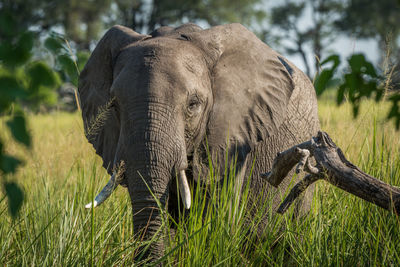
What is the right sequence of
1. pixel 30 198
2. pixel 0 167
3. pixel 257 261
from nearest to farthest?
pixel 0 167
pixel 257 261
pixel 30 198

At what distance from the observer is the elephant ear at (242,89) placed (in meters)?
3.39

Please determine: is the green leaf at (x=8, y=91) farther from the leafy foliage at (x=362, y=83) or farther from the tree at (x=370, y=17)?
the tree at (x=370, y=17)

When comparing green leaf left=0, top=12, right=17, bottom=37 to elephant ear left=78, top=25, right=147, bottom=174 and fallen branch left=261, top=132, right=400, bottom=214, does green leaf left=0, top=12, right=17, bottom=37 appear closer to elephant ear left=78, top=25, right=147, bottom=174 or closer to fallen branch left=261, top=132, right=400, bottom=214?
fallen branch left=261, top=132, right=400, bottom=214

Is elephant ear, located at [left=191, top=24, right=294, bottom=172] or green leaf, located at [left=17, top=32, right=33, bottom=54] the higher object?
green leaf, located at [left=17, top=32, right=33, bottom=54]

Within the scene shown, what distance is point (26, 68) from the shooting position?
111 cm

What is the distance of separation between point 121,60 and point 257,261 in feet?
5.29

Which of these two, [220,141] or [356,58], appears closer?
[356,58]

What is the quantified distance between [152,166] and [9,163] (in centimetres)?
196

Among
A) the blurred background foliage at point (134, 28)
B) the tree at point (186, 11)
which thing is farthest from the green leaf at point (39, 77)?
the tree at point (186, 11)

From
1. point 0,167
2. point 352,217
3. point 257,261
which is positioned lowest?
point 257,261

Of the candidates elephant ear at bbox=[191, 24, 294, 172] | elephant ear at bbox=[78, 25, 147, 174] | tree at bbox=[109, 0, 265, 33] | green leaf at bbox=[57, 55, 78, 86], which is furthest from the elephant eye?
tree at bbox=[109, 0, 265, 33]

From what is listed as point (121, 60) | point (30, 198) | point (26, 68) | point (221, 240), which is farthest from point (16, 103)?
point (30, 198)

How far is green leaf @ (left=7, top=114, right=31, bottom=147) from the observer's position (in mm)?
1025

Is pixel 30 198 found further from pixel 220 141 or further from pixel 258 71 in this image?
pixel 258 71
